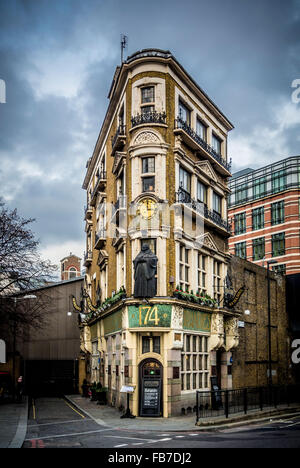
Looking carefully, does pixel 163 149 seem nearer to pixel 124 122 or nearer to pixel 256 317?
pixel 124 122

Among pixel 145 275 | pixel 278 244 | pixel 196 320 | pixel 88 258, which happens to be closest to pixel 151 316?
pixel 145 275

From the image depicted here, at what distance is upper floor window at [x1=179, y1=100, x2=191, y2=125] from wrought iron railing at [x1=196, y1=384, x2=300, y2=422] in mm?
14890

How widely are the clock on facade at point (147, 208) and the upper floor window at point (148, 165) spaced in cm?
170

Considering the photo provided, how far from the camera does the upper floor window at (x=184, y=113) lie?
29281mm

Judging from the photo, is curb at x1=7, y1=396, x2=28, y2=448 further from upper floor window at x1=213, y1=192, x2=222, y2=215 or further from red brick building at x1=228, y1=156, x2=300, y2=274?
red brick building at x1=228, y1=156, x2=300, y2=274

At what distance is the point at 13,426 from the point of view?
2098cm

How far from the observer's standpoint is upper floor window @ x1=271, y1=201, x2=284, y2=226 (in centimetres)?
6681

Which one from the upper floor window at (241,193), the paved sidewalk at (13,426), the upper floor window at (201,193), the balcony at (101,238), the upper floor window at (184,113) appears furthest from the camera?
the upper floor window at (241,193)

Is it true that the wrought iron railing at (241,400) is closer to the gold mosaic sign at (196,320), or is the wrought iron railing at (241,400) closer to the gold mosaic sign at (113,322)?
the gold mosaic sign at (196,320)

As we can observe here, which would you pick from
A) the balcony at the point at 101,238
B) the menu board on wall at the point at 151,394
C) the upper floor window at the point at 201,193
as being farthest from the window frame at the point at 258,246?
the menu board on wall at the point at 151,394

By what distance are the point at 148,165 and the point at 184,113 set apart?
4.92 metres

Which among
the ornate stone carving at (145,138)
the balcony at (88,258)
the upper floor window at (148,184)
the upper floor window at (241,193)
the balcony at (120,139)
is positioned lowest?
the balcony at (88,258)

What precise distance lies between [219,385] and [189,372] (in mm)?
5962

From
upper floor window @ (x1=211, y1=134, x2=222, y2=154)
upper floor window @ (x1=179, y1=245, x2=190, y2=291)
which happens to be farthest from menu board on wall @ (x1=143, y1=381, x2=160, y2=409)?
upper floor window @ (x1=211, y1=134, x2=222, y2=154)
